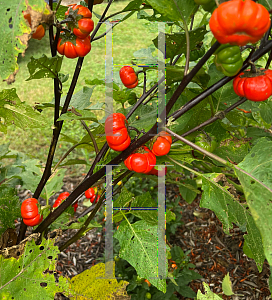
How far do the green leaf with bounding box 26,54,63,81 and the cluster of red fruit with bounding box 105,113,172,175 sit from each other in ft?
0.81

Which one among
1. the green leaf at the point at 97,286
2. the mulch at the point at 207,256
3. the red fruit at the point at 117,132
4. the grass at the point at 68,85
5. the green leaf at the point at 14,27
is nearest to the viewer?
the green leaf at the point at 14,27

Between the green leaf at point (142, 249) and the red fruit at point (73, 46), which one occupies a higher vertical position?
the red fruit at point (73, 46)

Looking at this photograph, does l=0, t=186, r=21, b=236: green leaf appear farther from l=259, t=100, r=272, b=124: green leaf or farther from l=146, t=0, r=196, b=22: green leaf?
l=259, t=100, r=272, b=124: green leaf

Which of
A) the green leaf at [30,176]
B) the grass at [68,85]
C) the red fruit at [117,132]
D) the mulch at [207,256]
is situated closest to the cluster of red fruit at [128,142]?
the red fruit at [117,132]

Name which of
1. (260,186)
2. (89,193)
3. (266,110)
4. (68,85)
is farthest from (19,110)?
(68,85)

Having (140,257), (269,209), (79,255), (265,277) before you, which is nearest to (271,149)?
(269,209)

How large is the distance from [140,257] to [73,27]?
79 centimetres

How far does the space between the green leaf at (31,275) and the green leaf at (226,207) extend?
0.54 metres

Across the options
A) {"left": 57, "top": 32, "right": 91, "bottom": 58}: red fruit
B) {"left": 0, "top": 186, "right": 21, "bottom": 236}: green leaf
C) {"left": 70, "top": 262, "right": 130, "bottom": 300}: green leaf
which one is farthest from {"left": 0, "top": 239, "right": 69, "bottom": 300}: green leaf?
{"left": 57, "top": 32, "right": 91, "bottom": 58}: red fruit

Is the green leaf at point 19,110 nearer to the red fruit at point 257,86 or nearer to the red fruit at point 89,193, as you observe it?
the red fruit at point 89,193

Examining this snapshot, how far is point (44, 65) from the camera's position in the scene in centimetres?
79

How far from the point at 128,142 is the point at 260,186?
1.14 ft

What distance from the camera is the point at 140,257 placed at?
3.18 feet

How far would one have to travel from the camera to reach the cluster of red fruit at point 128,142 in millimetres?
706
